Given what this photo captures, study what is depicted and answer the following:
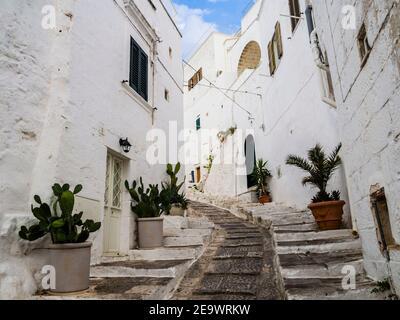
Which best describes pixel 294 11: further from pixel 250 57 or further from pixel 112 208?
pixel 250 57

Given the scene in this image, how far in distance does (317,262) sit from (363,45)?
8.46ft

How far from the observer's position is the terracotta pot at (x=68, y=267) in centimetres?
317

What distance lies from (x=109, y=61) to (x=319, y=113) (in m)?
4.57

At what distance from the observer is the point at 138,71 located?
21.0 ft

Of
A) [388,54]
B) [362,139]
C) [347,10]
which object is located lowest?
[362,139]

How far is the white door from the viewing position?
5.09 metres

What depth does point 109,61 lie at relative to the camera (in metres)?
5.37

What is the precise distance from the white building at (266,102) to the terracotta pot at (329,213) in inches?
15.9

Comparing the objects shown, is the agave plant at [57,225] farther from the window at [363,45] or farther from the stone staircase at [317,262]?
the window at [363,45]

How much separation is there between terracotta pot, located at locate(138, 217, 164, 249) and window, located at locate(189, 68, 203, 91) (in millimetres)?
16835

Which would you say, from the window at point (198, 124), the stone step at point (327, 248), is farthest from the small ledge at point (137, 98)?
the window at point (198, 124)

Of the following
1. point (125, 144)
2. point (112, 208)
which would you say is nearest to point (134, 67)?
point (125, 144)
